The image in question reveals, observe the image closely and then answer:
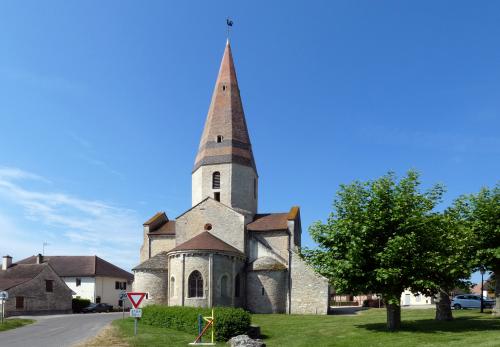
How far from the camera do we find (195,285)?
3441 cm

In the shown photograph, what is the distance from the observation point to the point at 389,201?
73.7ft

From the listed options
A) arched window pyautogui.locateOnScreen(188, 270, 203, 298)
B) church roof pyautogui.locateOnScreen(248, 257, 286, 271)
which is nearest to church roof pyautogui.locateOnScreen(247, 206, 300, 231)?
church roof pyautogui.locateOnScreen(248, 257, 286, 271)

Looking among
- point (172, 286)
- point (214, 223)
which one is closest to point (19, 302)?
point (172, 286)

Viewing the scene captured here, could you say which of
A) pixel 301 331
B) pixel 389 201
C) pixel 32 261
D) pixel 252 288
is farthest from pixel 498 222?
pixel 32 261

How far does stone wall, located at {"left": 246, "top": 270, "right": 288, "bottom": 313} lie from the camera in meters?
37.7

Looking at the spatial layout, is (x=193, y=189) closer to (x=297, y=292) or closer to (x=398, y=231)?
(x=297, y=292)

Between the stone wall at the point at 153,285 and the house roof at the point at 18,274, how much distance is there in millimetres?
12954

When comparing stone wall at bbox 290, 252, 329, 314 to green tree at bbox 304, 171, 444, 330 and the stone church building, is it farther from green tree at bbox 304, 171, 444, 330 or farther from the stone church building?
green tree at bbox 304, 171, 444, 330

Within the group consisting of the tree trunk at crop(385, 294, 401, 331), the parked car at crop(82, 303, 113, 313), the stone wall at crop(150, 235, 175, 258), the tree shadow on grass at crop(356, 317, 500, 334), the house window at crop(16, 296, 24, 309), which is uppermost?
the stone wall at crop(150, 235, 175, 258)

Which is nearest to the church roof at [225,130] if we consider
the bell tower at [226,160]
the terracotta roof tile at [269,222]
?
the bell tower at [226,160]

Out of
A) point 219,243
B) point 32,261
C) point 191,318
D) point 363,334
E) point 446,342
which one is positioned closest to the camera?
point 446,342

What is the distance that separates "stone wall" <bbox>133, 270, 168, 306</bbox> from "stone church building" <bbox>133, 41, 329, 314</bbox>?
8 cm

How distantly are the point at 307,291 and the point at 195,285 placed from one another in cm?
953

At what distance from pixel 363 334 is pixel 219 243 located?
1690cm
